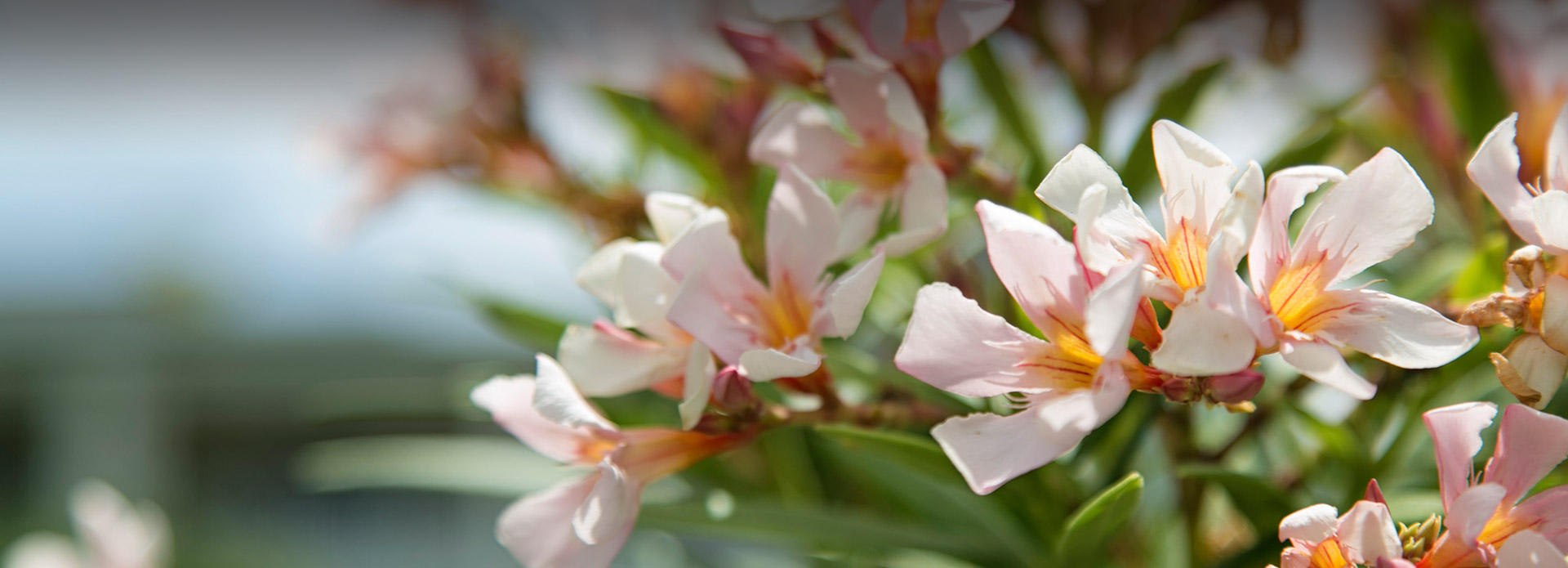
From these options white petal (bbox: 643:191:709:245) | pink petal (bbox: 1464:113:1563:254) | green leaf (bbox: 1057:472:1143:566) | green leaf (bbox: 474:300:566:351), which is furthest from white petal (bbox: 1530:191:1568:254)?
green leaf (bbox: 474:300:566:351)

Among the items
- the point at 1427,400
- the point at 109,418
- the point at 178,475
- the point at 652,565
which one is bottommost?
the point at 178,475

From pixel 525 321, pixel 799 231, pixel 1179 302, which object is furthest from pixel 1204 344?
pixel 525 321

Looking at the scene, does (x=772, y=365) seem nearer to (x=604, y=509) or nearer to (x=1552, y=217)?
(x=604, y=509)

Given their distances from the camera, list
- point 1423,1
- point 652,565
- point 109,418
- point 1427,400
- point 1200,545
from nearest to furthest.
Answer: point 1427,400
point 1200,545
point 1423,1
point 652,565
point 109,418

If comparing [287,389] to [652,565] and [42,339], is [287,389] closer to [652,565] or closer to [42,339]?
[42,339]

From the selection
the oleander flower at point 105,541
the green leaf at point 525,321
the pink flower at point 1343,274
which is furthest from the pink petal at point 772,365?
the oleander flower at point 105,541

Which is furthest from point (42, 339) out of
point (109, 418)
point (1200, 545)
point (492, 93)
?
point (1200, 545)
